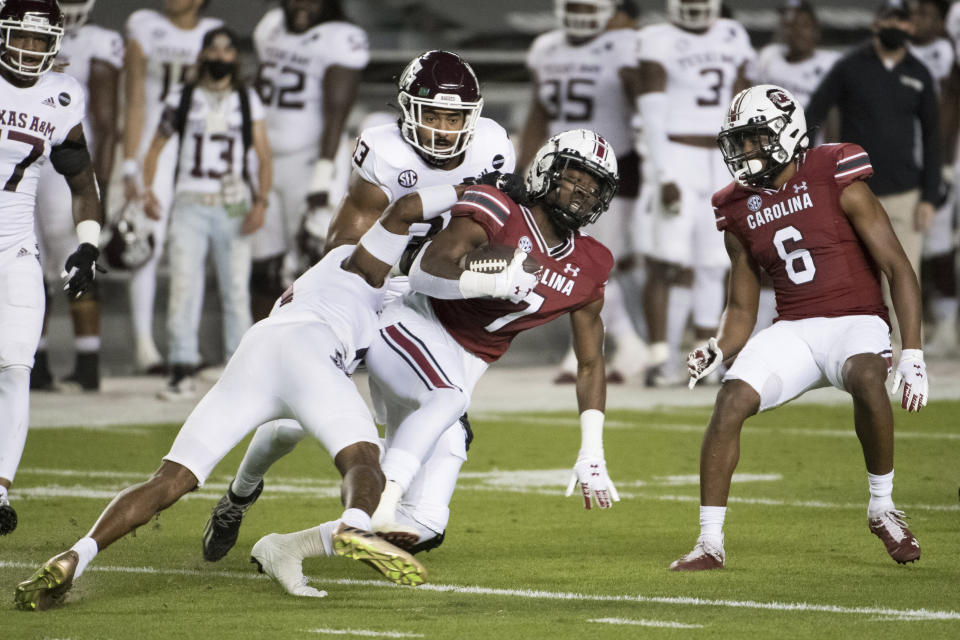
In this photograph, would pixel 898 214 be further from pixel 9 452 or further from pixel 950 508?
pixel 9 452

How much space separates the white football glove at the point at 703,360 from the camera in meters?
5.86

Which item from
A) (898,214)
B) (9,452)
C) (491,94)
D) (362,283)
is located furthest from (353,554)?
(491,94)

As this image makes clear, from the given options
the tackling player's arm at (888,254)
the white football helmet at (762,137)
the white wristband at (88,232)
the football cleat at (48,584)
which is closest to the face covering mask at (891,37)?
the white football helmet at (762,137)

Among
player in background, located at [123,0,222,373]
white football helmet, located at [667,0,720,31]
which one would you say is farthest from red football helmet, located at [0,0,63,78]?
white football helmet, located at [667,0,720,31]

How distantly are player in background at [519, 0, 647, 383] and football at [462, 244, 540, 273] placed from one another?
19.9 ft

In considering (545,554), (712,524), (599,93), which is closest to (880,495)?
(712,524)

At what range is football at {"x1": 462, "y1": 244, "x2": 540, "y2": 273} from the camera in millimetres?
5473

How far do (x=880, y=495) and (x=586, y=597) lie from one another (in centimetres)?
123

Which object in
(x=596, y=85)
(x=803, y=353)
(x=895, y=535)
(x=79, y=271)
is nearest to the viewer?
(x=895, y=535)

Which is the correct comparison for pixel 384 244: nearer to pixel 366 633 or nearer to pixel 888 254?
pixel 366 633

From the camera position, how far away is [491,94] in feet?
71.2

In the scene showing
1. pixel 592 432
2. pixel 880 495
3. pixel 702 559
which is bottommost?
pixel 702 559

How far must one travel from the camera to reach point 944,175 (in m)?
12.9

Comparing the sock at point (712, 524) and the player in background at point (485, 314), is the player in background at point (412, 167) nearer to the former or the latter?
the player in background at point (485, 314)
